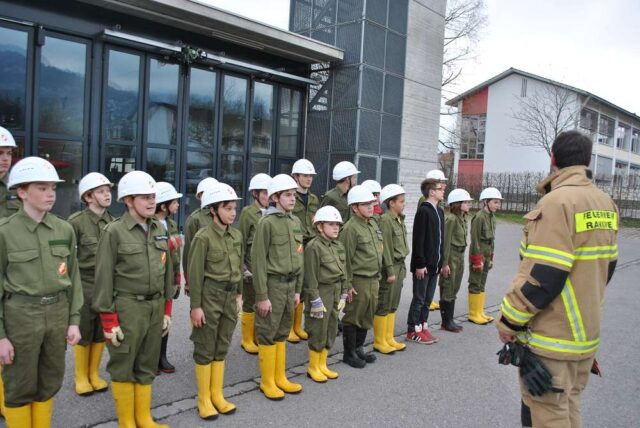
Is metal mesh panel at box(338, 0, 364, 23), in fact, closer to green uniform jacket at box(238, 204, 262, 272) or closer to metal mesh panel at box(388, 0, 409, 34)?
metal mesh panel at box(388, 0, 409, 34)

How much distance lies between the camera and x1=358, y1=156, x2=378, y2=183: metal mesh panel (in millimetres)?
14523

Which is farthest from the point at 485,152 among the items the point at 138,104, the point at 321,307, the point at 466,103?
the point at 321,307

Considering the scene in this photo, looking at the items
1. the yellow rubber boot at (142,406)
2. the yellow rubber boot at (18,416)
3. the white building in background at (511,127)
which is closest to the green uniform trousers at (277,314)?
the yellow rubber boot at (142,406)

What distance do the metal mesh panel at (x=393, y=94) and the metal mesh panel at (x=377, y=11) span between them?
62.1 inches

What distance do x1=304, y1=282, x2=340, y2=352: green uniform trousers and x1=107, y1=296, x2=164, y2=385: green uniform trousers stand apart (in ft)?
5.64

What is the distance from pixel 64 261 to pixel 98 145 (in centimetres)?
814

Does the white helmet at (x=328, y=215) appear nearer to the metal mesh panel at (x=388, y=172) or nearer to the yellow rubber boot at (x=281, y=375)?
the yellow rubber boot at (x=281, y=375)

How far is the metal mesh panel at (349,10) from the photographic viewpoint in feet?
47.2

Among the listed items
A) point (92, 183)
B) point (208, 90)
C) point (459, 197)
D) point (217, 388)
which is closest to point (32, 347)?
point (217, 388)

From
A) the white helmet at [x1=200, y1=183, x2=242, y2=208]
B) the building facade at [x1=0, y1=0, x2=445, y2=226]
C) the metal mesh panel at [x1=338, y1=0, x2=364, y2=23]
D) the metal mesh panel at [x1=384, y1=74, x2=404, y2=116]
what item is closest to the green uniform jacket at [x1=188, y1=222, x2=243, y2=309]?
the white helmet at [x1=200, y1=183, x2=242, y2=208]

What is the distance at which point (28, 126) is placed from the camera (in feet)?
33.1

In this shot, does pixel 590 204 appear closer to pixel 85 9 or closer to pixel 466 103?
pixel 85 9

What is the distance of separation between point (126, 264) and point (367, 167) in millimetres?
11248

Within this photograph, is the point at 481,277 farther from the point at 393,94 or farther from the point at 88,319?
the point at 393,94
